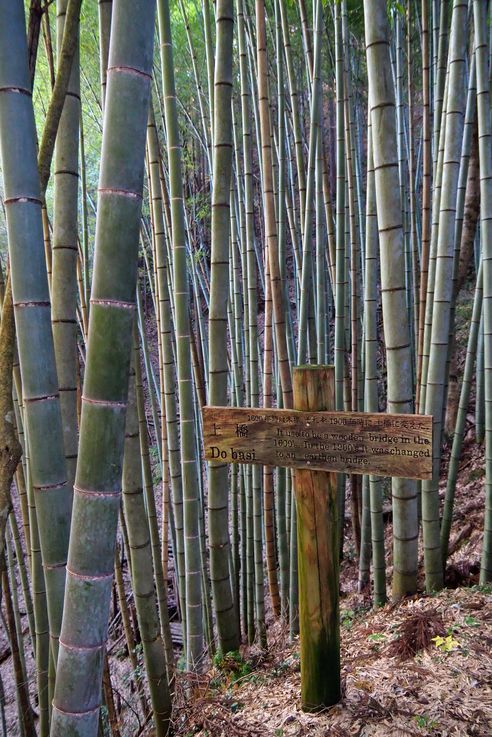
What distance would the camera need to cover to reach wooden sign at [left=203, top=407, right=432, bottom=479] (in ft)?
4.11

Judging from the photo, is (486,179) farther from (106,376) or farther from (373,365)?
(106,376)

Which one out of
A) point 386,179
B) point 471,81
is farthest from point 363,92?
point 386,179

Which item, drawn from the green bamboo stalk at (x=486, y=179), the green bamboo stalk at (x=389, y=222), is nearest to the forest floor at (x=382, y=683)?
the green bamboo stalk at (x=389, y=222)

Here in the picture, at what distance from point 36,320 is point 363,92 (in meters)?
6.99

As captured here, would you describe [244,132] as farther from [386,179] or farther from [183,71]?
[183,71]

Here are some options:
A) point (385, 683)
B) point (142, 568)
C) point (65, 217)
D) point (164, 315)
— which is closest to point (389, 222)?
point (65, 217)

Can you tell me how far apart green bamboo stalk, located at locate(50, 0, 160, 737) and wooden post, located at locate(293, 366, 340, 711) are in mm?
611

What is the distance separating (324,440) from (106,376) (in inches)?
25.9

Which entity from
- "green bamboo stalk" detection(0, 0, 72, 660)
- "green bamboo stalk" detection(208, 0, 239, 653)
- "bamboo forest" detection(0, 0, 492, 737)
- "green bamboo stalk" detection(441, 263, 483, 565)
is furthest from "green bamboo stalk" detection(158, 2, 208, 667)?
"green bamboo stalk" detection(441, 263, 483, 565)

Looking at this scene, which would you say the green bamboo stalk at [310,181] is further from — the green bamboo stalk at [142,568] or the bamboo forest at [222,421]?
the green bamboo stalk at [142,568]

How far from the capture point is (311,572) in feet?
4.66

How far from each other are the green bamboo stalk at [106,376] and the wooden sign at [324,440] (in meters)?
0.56

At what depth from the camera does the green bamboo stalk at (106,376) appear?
2.66ft

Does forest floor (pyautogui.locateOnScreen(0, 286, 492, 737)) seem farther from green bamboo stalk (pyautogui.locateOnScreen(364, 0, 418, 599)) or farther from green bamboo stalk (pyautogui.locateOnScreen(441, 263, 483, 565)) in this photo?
green bamboo stalk (pyautogui.locateOnScreen(441, 263, 483, 565))
